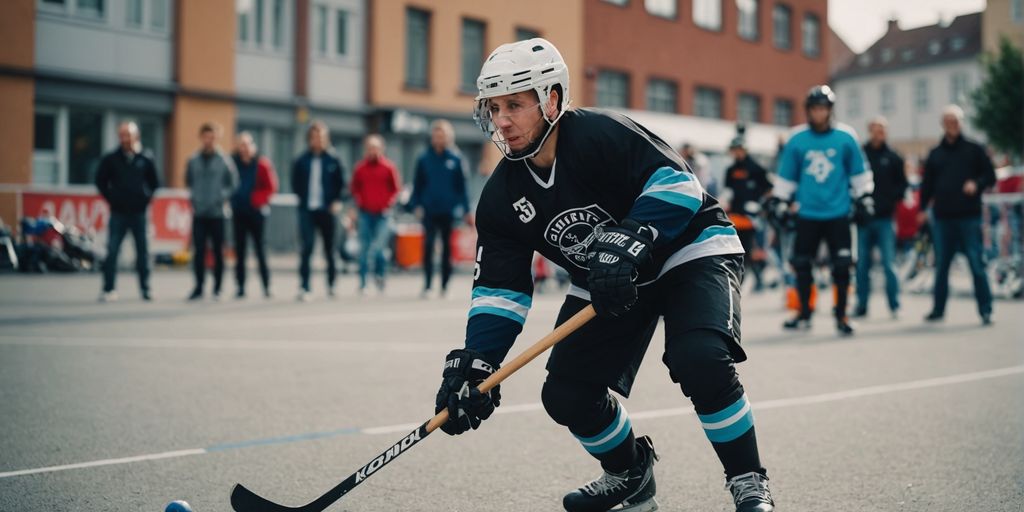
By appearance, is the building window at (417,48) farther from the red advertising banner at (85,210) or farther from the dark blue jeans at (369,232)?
the dark blue jeans at (369,232)

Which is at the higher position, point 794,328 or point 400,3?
point 400,3

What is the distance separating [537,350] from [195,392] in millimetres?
3422

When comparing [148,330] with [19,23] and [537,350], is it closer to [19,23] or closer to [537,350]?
[537,350]

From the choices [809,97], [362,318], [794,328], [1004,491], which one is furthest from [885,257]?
[1004,491]

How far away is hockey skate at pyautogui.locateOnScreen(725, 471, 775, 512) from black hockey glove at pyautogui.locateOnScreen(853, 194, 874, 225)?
6.00 metres

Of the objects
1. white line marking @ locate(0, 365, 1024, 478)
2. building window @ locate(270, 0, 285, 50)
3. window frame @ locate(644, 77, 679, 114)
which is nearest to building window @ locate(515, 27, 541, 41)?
window frame @ locate(644, 77, 679, 114)

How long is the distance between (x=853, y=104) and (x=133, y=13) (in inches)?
2285

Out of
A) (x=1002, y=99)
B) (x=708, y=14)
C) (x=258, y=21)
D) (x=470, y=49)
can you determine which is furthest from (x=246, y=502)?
(x=1002, y=99)

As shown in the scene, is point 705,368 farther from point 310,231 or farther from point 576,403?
point 310,231

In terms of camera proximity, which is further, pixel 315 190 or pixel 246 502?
pixel 315 190

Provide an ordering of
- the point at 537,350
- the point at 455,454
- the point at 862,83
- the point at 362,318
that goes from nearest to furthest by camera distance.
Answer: the point at 537,350
the point at 455,454
the point at 362,318
the point at 862,83

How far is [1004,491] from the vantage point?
3.90 m

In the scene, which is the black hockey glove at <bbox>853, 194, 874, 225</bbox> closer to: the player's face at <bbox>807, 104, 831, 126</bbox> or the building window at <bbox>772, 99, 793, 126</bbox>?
the player's face at <bbox>807, 104, 831, 126</bbox>

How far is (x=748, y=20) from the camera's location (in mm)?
38062
